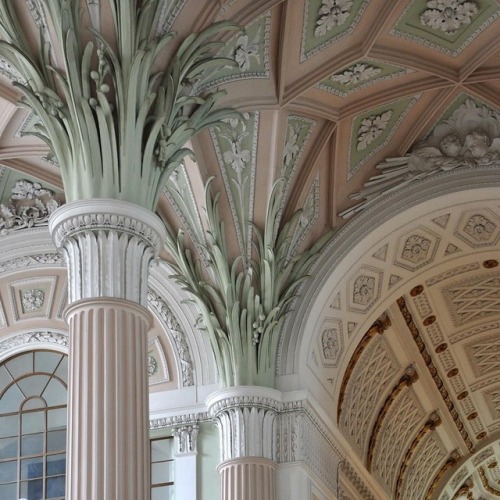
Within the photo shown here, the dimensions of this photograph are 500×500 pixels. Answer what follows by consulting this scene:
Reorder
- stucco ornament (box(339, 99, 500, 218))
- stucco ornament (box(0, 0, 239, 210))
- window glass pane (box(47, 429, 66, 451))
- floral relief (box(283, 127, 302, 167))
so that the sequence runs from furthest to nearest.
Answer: window glass pane (box(47, 429, 66, 451)), stucco ornament (box(339, 99, 500, 218)), floral relief (box(283, 127, 302, 167)), stucco ornament (box(0, 0, 239, 210))

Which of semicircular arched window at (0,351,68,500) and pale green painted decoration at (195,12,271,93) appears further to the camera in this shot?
semicircular arched window at (0,351,68,500)

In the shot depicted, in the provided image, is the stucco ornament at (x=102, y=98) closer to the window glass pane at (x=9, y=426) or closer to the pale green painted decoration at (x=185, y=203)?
the pale green painted decoration at (x=185, y=203)

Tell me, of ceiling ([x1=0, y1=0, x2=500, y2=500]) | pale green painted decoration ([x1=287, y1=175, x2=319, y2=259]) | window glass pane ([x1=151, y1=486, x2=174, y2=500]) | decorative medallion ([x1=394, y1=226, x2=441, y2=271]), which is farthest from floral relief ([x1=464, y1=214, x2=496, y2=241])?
window glass pane ([x1=151, y1=486, x2=174, y2=500])

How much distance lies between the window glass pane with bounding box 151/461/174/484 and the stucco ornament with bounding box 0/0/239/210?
5883mm

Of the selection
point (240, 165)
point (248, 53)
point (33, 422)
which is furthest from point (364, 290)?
point (33, 422)

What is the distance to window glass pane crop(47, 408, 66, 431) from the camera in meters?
17.6

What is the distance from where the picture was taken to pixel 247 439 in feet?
51.5

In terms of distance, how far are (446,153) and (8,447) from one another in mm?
7063

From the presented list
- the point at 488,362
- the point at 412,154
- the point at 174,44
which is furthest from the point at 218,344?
the point at 488,362

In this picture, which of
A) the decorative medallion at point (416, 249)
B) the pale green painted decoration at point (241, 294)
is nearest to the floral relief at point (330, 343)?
the pale green painted decoration at point (241, 294)

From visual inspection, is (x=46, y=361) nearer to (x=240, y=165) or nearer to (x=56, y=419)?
(x=56, y=419)

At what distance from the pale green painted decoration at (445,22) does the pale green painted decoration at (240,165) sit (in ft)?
6.96

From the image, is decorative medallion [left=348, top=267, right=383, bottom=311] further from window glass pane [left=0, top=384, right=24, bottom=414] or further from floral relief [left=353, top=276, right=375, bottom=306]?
window glass pane [left=0, top=384, right=24, bottom=414]

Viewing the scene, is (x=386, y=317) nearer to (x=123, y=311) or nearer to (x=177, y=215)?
(x=177, y=215)
